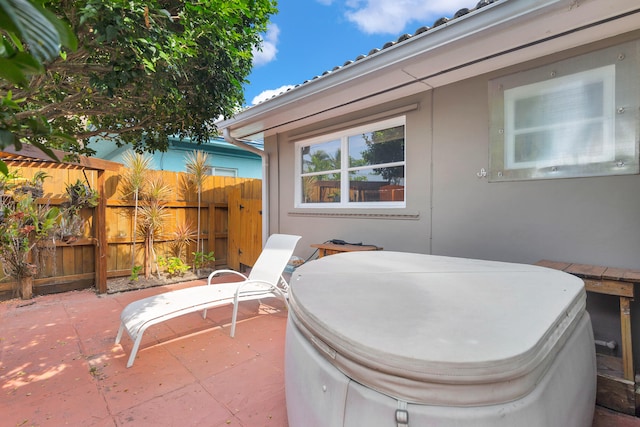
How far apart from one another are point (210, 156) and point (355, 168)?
17.4 ft

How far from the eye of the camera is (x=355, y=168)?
15.9ft

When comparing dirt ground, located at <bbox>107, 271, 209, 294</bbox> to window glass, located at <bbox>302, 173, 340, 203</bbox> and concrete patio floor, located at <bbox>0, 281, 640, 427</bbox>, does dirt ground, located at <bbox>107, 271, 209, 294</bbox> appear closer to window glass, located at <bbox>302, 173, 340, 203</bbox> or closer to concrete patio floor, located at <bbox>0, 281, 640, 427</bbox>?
concrete patio floor, located at <bbox>0, 281, 640, 427</bbox>

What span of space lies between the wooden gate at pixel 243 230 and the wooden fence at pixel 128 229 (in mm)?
21

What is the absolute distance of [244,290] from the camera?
3699mm

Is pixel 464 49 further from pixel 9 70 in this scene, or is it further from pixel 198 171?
pixel 198 171

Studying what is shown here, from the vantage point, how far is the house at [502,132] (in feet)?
8.49

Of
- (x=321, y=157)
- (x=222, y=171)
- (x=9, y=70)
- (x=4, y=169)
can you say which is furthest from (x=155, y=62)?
(x=222, y=171)

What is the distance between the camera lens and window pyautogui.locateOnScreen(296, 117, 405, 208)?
434 centimetres

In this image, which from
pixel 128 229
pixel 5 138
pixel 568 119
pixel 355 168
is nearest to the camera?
pixel 5 138

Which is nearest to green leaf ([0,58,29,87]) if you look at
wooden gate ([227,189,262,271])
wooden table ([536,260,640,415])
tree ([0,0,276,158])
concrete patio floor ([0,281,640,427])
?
tree ([0,0,276,158])

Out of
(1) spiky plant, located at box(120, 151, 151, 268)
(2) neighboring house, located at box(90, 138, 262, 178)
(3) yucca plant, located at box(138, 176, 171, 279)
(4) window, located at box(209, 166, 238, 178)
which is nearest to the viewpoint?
(1) spiky plant, located at box(120, 151, 151, 268)

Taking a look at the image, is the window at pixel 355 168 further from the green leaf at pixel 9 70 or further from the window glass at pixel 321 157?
the green leaf at pixel 9 70

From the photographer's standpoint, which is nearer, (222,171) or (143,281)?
(143,281)

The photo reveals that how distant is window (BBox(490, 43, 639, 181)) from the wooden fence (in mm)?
4607
